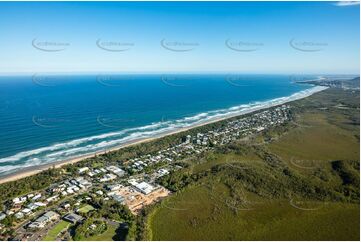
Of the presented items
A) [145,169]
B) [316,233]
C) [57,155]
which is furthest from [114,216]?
[57,155]

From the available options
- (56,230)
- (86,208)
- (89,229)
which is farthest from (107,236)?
(86,208)

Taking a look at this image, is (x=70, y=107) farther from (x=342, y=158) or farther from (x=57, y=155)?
(x=342, y=158)

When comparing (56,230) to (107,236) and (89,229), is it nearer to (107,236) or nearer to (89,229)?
(89,229)

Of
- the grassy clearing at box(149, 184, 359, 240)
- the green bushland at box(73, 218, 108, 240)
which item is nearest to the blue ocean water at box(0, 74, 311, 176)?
the green bushland at box(73, 218, 108, 240)

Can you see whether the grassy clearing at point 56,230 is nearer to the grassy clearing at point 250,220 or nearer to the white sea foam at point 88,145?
the grassy clearing at point 250,220

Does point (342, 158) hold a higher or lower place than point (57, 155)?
lower

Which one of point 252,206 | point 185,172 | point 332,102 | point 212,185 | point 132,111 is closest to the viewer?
point 252,206
